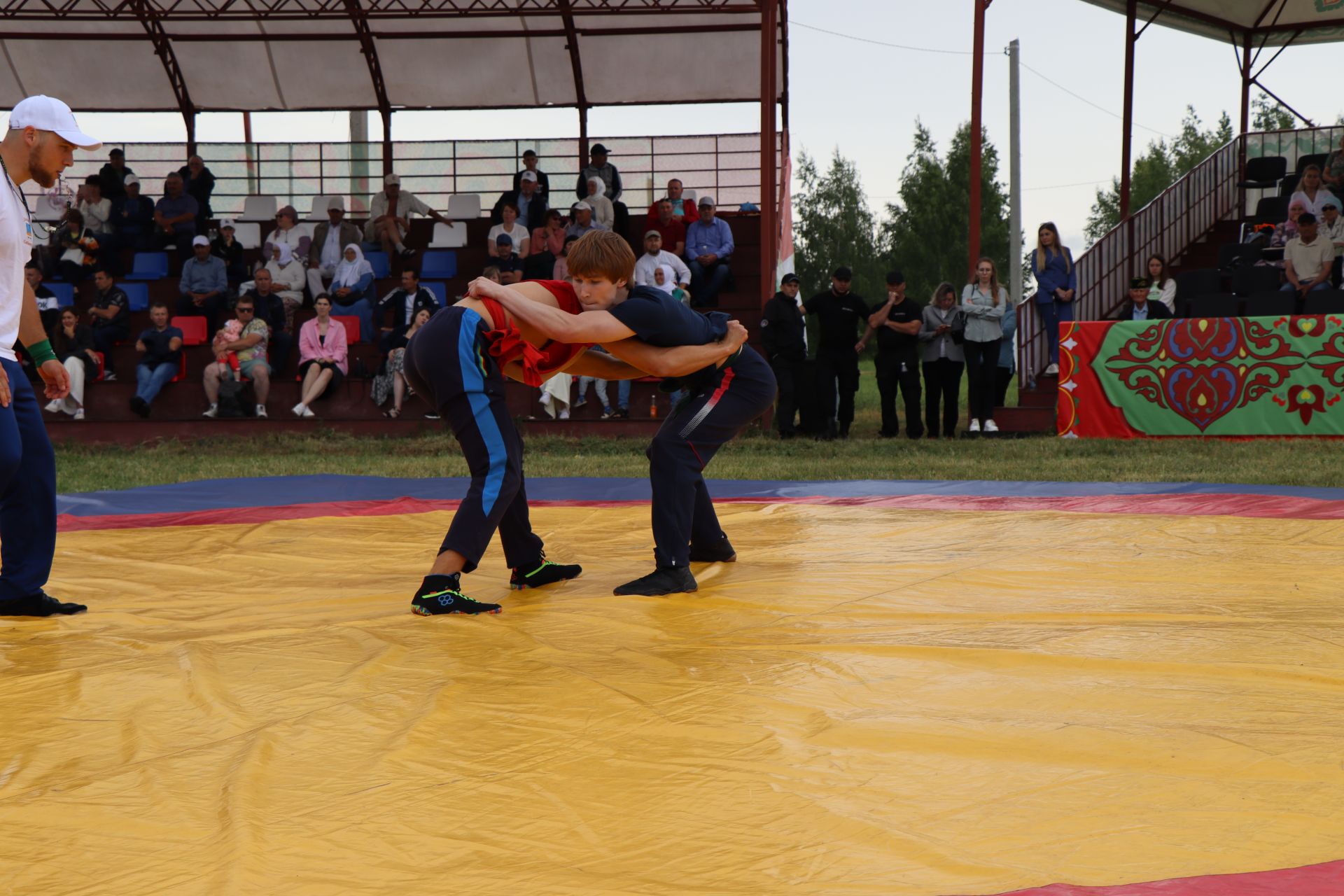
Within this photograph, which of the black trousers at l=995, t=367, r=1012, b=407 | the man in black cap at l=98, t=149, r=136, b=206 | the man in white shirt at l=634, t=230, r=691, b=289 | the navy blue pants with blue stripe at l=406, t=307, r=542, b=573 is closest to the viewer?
the navy blue pants with blue stripe at l=406, t=307, r=542, b=573

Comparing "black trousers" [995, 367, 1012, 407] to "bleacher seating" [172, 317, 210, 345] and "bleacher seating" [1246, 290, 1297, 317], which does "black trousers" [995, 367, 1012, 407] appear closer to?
"bleacher seating" [1246, 290, 1297, 317]

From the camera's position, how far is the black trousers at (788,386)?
1070 centimetres

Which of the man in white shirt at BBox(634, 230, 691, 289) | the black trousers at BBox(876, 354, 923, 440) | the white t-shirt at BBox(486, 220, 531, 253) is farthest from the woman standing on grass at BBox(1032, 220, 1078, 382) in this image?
the white t-shirt at BBox(486, 220, 531, 253)

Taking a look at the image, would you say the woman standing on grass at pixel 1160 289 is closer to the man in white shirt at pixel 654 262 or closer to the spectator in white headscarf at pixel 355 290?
the man in white shirt at pixel 654 262

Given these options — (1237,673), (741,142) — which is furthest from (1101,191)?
(1237,673)

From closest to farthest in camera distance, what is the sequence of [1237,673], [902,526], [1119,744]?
1. [1119,744]
2. [1237,673]
3. [902,526]

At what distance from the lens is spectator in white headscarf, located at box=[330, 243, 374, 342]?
12039mm

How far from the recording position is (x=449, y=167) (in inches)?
651

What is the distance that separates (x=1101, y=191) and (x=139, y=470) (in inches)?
2405

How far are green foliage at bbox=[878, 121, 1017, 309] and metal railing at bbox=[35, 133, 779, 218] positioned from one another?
30222mm

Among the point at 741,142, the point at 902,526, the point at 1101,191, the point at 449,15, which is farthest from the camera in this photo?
the point at 1101,191

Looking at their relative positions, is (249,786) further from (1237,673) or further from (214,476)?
(214,476)

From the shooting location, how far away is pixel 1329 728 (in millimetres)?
2283

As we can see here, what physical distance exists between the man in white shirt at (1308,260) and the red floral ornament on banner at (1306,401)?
173cm
